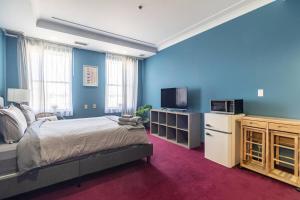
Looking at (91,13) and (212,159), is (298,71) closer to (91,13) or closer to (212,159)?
(212,159)

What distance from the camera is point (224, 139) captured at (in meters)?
2.66

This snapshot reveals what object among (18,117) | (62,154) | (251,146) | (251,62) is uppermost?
(251,62)

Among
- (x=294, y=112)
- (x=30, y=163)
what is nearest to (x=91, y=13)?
(x=30, y=163)

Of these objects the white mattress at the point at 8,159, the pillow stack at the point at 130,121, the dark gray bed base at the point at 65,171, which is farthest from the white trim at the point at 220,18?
the white mattress at the point at 8,159

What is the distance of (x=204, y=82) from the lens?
372 cm

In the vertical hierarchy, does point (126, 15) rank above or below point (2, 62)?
above

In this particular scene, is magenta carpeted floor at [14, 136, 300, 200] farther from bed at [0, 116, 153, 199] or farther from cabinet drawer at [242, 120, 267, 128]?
cabinet drawer at [242, 120, 267, 128]

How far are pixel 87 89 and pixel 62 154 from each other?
3.14 m

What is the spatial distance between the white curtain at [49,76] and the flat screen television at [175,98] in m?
2.76

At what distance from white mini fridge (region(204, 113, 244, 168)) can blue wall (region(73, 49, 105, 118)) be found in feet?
11.5

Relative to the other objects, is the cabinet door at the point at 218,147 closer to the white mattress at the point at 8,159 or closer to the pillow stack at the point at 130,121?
the pillow stack at the point at 130,121

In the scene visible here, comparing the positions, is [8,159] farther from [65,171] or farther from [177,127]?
[177,127]

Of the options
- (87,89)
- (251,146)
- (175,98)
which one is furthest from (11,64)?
(251,146)

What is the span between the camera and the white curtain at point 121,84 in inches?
205
